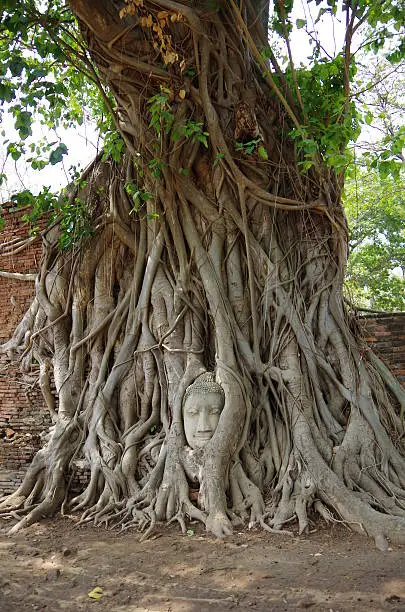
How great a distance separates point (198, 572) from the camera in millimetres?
3289

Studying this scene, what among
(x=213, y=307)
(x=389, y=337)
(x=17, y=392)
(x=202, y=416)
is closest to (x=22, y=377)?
(x=17, y=392)

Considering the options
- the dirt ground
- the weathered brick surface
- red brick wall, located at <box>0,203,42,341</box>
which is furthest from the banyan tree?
red brick wall, located at <box>0,203,42,341</box>

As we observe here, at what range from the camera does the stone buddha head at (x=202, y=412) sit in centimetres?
456

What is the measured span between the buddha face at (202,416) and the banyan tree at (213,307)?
16 millimetres

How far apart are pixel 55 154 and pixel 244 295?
202 centimetres

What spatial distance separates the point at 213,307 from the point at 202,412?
939 millimetres

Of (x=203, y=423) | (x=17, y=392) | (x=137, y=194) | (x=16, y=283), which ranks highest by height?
(x=137, y=194)

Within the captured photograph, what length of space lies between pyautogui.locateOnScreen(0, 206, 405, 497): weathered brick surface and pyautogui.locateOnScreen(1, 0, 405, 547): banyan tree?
0.52 meters

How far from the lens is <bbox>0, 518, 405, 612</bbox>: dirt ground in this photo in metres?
2.87

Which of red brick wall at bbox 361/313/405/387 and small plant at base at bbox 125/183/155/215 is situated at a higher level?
small plant at base at bbox 125/183/155/215

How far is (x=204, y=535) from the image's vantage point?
3.98m

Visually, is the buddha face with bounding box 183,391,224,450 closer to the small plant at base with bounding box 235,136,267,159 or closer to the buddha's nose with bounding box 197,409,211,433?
the buddha's nose with bounding box 197,409,211,433

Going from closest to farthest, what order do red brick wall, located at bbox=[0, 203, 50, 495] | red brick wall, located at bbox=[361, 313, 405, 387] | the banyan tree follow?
the banyan tree < red brick wall, located at bbox=[361, 313, 405, 387] < red brick wall, located at bbox=[0, 203, 50, 495]

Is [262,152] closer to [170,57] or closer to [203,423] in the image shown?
[170,57]
